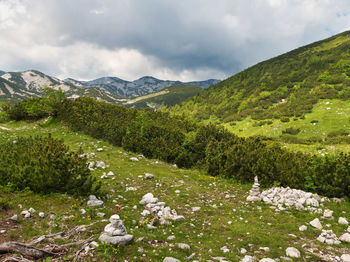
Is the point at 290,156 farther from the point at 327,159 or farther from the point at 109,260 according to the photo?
the point at 109,260

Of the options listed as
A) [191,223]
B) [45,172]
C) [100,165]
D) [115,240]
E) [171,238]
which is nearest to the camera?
[115,240]

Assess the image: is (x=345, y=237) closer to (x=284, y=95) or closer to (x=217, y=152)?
(x=217, y=152)

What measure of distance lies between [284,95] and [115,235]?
81.2 meters

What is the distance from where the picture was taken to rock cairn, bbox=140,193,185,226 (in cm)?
739

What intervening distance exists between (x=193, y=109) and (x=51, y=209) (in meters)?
103

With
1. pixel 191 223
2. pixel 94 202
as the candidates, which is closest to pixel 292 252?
pixel 191 223

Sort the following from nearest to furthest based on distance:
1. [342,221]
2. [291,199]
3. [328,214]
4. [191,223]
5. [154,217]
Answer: [342,221] < [154,217] < [191,223] < [328,214] < [291,199]

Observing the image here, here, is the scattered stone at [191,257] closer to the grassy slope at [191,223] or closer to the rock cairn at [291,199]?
the grassy slope at [191,223]

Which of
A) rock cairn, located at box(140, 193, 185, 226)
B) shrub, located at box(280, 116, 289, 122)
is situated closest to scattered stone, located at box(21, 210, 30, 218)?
rock cairn, located at box(140, 193, 185, 226)

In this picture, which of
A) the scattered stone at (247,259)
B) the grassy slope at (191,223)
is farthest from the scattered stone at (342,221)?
the scattered stone at (247,259)

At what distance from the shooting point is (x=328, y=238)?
620cm

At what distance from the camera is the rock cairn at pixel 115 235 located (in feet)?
16.4

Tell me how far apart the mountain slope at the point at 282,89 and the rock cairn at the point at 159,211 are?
159 ft

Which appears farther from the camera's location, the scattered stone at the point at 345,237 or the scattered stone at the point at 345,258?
the scattered stone at the point at 345,237
